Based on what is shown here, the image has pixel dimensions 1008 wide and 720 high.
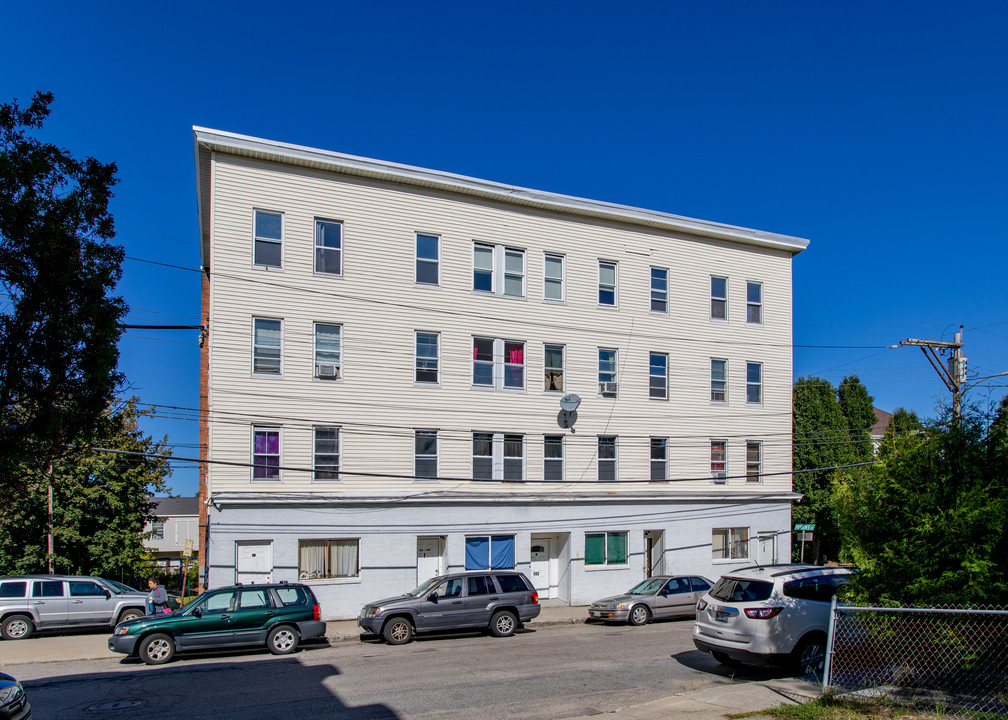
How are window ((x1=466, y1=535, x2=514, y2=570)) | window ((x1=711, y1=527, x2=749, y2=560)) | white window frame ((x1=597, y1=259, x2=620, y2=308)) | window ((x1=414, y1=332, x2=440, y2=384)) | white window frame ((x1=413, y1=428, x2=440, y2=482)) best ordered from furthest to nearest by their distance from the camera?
window ((x1=711, y1=527, x2=749, y2=560)), white window frame ((x1=597, y1=259, x2=620, y2=308)), window ((x1=466, y1=535, x2=514, y2=570)), window ((x1=414, y1=332, x2=440, y2=384)), white window frame ((x1=413, y1=428, x2=440, y2=482))

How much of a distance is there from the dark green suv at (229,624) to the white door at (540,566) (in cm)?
996

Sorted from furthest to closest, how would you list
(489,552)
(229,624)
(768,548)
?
(768,548)
(489,552)
(229,624)

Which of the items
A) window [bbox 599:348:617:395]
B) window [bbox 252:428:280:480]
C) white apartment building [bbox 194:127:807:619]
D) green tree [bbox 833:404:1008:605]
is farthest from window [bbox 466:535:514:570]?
green tree [bbox 833:404:1008:605]

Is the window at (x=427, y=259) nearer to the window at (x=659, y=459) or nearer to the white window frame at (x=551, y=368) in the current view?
the white window frame at (x=551, y=368)

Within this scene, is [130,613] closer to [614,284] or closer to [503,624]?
[503,624]

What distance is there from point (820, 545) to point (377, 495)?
28.7 meters

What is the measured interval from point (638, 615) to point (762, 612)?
8.79 m

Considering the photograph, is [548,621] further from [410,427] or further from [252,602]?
[252,602]

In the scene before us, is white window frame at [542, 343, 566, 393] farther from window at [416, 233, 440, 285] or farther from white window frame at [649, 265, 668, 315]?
window at [416, 233, 440, 285]

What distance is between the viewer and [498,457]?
25672 mm

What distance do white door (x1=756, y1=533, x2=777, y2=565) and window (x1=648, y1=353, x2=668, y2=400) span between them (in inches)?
278

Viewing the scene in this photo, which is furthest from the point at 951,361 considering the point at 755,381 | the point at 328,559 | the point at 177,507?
the point at 177,507

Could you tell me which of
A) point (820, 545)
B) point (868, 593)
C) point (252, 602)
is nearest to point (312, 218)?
point (252, 602)

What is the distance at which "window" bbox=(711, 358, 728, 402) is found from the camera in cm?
2969
